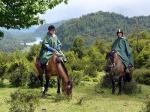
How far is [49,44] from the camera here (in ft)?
57.9

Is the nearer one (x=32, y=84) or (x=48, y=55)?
(x=48, y=55)

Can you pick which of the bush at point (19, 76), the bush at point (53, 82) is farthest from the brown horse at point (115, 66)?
the bush at point (19, 76)

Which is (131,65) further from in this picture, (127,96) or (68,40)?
(68,40)

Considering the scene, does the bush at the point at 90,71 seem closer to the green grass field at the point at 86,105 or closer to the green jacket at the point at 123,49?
the green jacket at the point at 123,49

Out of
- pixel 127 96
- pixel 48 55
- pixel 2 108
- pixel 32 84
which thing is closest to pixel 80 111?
pixel 2 108

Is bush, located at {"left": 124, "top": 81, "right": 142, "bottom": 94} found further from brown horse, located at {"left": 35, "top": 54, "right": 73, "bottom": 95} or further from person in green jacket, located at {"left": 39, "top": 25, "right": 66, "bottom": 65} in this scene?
person in green jacket, located at {"left": 39, "top": 25, "right": 66, "bottom": 65}

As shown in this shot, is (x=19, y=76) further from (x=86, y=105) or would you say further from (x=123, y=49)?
(x=86, y=105)

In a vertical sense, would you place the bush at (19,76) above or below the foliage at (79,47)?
below

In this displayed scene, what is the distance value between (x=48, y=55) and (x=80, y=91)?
3990mm

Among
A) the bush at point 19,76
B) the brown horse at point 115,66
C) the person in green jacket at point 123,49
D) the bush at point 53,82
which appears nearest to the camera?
the brown horse at point 115,66

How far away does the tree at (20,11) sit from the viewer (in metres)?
14.6

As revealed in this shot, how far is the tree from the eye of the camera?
14.6 meters

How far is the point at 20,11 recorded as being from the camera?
1488cm

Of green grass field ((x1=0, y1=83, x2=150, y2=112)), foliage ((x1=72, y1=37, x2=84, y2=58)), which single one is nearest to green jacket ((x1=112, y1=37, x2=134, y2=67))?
green grass field ((x1=0, y1=83, x2=150, y2=112))
